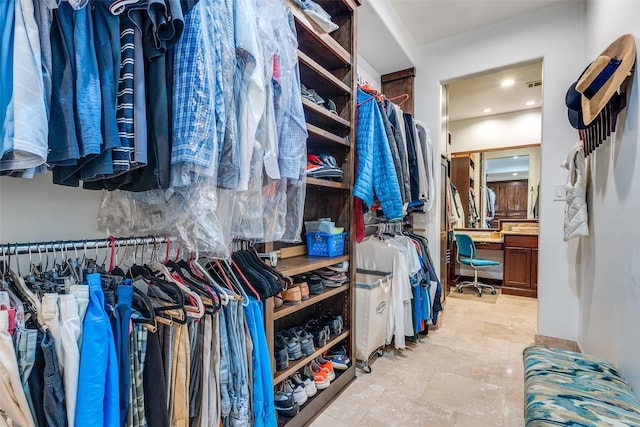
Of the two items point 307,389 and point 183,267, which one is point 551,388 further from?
point 183,267

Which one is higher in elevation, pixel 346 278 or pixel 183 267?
pixel 183 267

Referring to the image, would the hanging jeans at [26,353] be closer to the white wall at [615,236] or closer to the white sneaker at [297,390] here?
the white sneaker at [297,390]

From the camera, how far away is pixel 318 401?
1.65 metres

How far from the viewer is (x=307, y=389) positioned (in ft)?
5.32

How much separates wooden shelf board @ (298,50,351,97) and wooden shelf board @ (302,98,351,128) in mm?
191

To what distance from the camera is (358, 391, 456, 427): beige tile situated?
5.18ft

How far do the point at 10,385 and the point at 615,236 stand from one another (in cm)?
224

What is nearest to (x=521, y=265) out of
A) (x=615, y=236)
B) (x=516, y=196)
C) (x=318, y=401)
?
(x=516, y=196)

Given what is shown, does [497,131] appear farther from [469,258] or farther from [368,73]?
[368,73]

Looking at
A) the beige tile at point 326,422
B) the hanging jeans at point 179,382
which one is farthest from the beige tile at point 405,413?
the hanging jeans at point 179,382

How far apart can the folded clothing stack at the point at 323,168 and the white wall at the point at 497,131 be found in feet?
13.1

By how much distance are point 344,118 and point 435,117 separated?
5.00ft

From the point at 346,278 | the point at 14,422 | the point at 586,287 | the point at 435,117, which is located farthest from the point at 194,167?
the point at 435,117

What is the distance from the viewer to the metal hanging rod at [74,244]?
78cm
